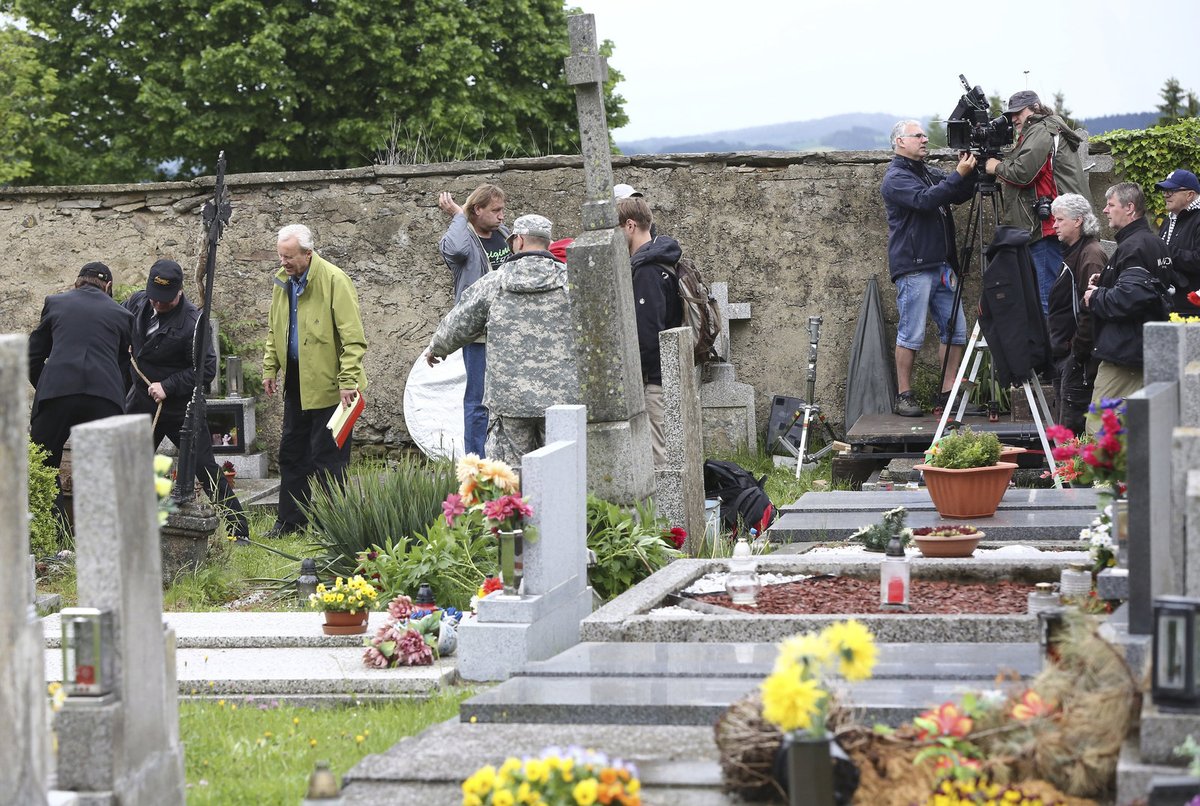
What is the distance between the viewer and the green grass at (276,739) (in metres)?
4.66

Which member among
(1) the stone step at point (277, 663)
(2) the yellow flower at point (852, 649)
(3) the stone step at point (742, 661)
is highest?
(2) the yellow flower at point (852, 649)

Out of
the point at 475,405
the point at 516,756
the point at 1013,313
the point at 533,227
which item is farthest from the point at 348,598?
the point at 1013,313

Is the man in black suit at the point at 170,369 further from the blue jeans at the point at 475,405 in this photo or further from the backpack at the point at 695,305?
the backpack at the point at 695,305

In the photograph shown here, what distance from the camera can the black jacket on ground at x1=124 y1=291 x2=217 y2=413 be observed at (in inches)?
373

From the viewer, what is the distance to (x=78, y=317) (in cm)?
916

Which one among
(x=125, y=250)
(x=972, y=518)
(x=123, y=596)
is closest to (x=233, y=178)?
(x=125, y=250)

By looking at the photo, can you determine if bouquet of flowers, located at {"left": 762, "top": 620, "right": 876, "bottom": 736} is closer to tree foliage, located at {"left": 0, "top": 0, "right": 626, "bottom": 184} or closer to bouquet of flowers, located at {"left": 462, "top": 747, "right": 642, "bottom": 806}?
bouquet of flowers, located at {"left": 462, "top": 747, "right": 642, "bottom": 806}

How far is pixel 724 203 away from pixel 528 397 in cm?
430

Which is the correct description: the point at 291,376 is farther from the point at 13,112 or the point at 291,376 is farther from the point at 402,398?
the point at 13,112

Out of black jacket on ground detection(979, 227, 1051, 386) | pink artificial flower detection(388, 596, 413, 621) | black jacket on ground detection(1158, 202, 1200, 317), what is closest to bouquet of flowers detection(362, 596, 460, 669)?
pink artificial flower detection(388, 596, 413, 621)

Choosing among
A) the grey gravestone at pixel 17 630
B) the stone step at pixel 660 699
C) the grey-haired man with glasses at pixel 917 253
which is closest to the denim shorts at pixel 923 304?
the grey-haired man with glasses at pixel 917 253

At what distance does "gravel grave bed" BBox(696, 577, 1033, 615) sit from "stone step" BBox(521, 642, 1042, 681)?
60cm

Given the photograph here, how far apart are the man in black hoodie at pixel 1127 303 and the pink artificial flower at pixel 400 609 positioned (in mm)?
4065

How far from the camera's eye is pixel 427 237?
12.3 m
